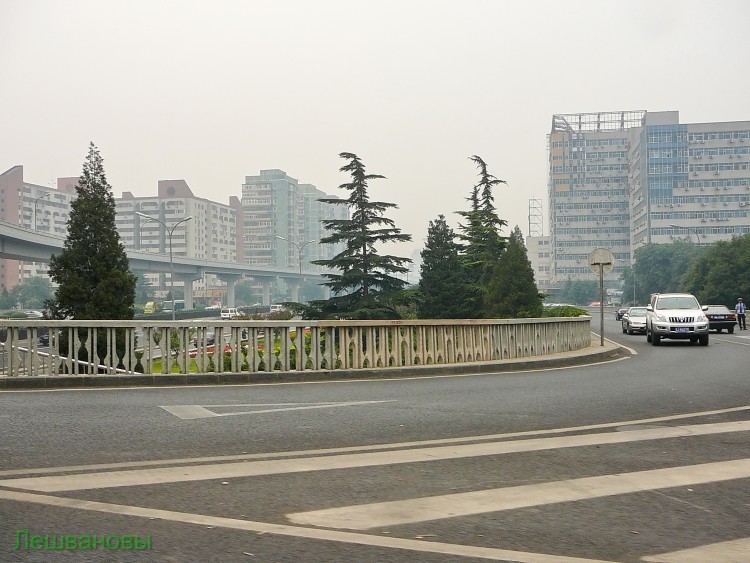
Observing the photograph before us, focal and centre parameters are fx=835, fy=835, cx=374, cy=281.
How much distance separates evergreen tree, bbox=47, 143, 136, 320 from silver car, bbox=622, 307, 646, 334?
21618mm

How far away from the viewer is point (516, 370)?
1566cm

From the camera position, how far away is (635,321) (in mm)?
37500

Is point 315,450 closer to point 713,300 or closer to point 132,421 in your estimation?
point 132,421

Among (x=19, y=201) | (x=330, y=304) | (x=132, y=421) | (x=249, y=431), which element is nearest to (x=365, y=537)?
(x=249, y=431)

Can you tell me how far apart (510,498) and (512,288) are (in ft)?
112

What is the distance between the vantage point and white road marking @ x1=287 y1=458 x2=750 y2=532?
14.8 feet

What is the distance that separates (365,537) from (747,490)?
2.66 metres

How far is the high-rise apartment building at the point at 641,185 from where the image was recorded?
164750 millimetres

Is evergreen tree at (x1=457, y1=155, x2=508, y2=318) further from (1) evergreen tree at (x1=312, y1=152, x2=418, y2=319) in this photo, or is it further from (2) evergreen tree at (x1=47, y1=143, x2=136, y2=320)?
(2) evergreen tree at (x1=47, y1=143, x2=136, y2=320)

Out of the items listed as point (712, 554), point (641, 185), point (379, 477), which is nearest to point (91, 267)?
point (379, 477)

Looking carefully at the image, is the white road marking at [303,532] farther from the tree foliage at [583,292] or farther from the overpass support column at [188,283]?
the tree foliage at [583,292]

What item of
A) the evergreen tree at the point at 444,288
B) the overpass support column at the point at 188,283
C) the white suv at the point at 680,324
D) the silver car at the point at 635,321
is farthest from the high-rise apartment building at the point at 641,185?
the white suv at the point at 680,324

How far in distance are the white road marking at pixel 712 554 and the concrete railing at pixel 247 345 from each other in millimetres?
9127

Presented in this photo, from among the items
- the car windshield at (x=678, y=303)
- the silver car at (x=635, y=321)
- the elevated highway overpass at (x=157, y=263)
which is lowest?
the silver car at (x=635, y=321)
